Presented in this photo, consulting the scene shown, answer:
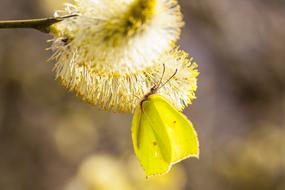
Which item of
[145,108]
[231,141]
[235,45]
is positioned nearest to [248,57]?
[235,45]

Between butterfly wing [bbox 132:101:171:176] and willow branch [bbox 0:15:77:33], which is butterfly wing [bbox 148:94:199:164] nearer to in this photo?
butterfly wing [bbox 132:101:171:176]

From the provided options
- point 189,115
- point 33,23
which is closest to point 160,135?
point 33,23

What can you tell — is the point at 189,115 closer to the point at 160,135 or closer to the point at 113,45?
the point at 160,135

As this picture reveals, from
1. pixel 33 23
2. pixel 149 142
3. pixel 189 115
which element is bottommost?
pixel 189 115

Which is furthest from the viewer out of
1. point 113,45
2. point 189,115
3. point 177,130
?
point 189,115

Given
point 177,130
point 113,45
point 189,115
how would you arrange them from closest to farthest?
point 113,45 → point 177,130 → point 189,115

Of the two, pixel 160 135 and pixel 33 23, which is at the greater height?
pixel 33 23

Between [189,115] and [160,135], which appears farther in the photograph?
[189,115]
